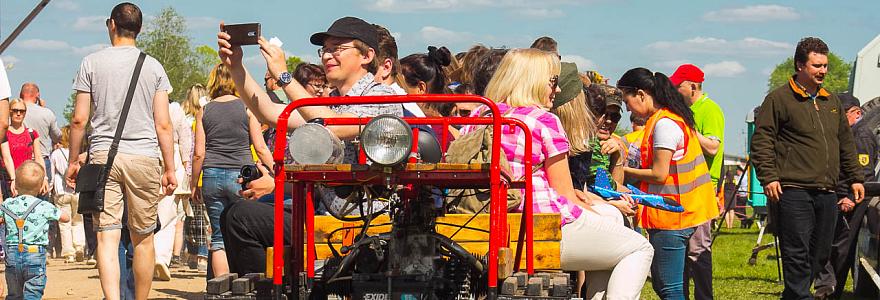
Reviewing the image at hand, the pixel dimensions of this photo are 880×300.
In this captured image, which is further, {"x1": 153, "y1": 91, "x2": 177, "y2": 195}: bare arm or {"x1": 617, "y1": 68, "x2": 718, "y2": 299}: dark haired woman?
{"x1": 153, "y1": 91, "x2": 177, "y2": 195}: bare arm

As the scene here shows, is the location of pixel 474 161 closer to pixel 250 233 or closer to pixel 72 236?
pixel 250 233

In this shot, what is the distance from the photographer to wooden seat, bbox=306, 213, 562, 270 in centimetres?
659

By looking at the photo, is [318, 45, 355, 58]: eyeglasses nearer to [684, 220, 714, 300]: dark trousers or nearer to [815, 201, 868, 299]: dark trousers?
[684, 220, 714, 300]: dark trousers

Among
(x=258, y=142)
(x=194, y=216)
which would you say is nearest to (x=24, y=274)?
(x=258, y=142)

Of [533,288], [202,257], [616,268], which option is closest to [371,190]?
[533,288]

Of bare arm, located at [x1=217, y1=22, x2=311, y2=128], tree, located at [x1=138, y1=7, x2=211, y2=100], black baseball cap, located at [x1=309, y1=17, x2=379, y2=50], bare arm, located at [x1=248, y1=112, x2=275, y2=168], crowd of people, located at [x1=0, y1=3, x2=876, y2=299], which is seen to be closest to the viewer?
bare arm, located at [x1=217, y1=22, x2=311, y2=128]

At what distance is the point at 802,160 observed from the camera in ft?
31.9

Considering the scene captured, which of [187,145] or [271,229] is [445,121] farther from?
[187,145]

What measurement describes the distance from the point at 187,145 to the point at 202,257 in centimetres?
183

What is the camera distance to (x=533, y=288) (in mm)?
5695

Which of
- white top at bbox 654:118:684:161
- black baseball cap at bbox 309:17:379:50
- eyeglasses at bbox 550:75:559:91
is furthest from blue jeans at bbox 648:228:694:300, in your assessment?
black baseball cap at bbox 309:17:379:50

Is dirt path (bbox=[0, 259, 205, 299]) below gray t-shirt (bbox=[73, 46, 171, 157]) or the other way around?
below

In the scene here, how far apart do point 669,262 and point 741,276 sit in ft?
20.8

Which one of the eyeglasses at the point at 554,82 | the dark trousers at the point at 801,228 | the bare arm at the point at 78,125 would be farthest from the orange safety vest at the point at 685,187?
the bare arm at the point at 78,125
